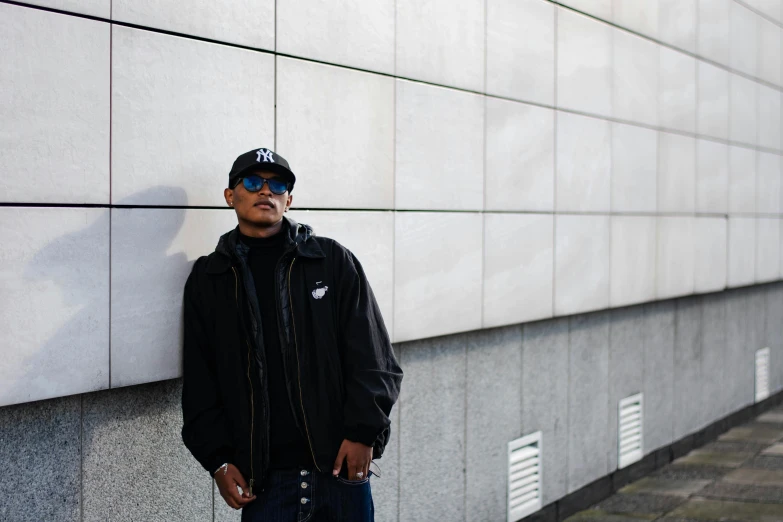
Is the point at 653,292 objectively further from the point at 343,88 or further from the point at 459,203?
the point at 343,88

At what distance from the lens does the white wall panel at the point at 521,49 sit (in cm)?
684

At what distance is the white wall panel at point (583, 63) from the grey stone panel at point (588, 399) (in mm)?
1653

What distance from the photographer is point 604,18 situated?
8227 millimetres

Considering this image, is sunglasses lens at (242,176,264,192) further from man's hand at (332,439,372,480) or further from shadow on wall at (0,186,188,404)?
man's hand at (332,439,372,480)

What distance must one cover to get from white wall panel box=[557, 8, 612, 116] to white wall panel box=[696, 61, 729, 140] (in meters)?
2.14

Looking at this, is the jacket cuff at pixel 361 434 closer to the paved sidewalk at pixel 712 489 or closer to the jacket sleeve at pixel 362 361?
the jacket sleeve at pixel 362 361

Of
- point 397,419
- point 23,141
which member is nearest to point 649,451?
point 397,419

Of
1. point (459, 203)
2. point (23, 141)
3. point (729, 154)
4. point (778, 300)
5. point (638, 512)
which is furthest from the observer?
point (778, 300)

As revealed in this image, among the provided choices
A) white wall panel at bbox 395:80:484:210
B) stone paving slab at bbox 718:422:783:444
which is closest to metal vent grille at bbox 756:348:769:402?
stone paving slab at bbox 718:422:783:444

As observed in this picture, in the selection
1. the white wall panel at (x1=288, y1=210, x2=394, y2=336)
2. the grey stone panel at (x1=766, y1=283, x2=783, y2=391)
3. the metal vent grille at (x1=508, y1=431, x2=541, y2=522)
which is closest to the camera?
the white wall panel at (x1=288, y1=210, x2=394, y2=336)

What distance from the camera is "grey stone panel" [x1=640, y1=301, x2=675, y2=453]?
929 cm

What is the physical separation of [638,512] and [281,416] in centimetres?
481

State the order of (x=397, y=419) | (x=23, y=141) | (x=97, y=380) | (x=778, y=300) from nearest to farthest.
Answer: (x=23, y=141) < (x=97, y=380) < (x=397, y=419) < (x=778, y=300)

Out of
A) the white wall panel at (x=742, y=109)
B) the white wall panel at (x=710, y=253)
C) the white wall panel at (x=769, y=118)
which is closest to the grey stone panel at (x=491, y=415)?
the white wall panel at (x=710, y=253)
